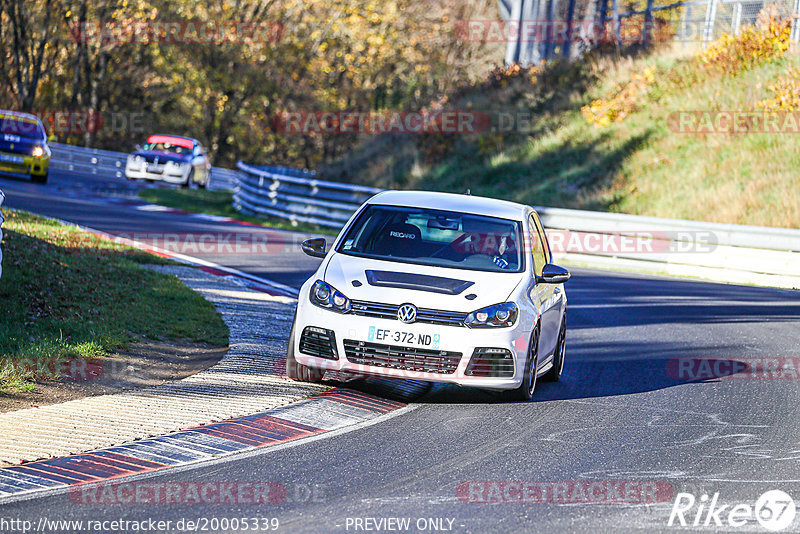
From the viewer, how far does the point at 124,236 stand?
2044 centimetres

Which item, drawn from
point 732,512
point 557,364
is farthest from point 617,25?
point 732,512

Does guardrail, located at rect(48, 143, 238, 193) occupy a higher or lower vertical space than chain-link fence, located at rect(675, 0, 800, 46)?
lower

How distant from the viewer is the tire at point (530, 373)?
9.11 m

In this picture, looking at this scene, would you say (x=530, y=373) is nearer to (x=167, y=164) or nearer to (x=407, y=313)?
(x=407, y=313)

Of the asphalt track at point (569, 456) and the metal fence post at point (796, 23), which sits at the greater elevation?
the metal fence post at point (796, 23)

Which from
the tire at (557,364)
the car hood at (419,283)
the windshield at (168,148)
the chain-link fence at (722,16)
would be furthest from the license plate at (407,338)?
the windshield at (168,148)

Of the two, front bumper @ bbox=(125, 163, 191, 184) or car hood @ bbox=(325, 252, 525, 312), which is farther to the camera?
front bumper @ bbox=(125, 163, 191, 184)

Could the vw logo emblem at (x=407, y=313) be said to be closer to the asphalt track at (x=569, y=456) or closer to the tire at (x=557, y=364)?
the asphalt track at (x=569, y=456)

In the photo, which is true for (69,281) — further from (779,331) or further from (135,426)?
(779,331)

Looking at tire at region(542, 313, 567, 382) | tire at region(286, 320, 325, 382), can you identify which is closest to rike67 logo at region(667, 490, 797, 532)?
tire at region(286, 320, 325, 382)

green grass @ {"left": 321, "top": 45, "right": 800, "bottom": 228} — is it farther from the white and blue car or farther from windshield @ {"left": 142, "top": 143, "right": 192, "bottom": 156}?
windshield @ {"left": 142, "top": 143, "right": 192, "bottom": 156}

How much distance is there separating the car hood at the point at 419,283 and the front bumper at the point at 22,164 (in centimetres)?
2274

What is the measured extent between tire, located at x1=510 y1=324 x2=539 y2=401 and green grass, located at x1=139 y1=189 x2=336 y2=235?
17.8 m

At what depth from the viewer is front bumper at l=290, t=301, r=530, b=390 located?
340 inches
